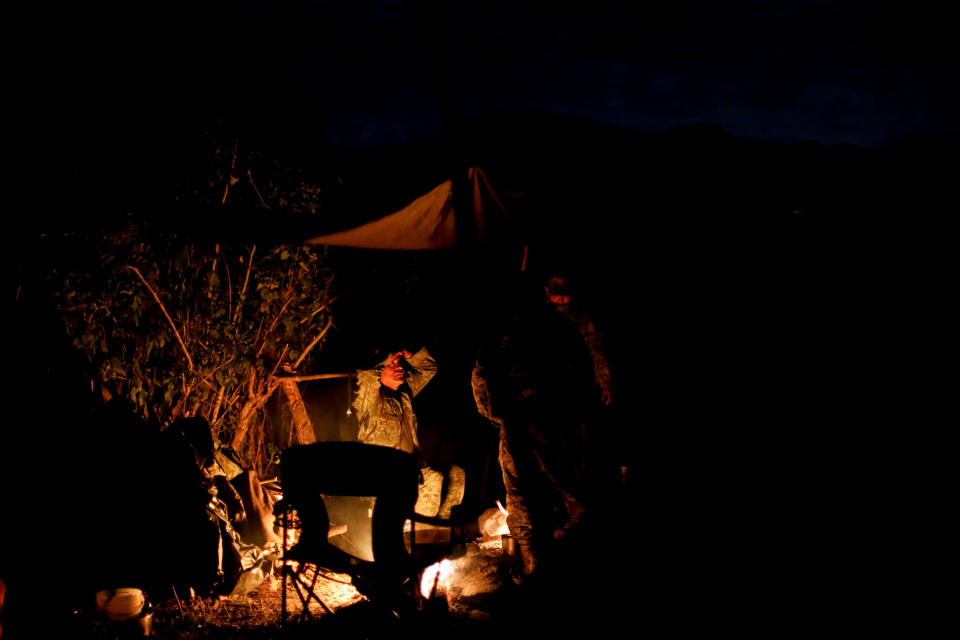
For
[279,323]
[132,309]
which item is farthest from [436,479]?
[132,309]

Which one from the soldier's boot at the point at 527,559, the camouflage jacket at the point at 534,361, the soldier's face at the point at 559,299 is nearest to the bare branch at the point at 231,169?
the camouflage jacket at the point at 534,361

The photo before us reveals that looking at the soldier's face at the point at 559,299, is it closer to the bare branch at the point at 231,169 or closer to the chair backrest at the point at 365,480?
the chair backrest at the point at 365,480

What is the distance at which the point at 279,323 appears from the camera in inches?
222

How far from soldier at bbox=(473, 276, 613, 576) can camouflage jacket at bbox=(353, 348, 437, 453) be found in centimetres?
100

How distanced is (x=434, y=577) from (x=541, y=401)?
143cm

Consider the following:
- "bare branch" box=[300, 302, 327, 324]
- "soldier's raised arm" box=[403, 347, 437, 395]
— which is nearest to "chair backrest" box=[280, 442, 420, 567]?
"soldier's raised arm" box=[403, 347, 437, 395]

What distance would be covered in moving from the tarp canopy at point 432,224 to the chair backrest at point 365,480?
1385 millimetres

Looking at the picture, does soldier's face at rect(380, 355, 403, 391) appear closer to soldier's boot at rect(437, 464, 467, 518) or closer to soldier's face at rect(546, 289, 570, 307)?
soldier's boot at rect(437, 464, 467, 518)

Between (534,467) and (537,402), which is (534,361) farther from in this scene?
(534,467)

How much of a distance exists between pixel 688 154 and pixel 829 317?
303 cm

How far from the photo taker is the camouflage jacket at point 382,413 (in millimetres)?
5340

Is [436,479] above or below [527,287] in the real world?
below

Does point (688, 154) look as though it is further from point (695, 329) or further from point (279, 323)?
point (279, 323)

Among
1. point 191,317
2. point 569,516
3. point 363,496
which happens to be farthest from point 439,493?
point 191,317
